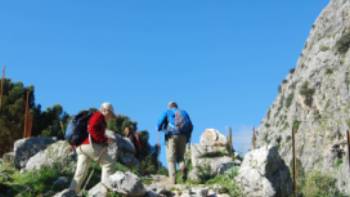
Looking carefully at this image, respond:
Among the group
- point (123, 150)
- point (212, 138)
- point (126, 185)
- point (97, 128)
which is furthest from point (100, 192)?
point (212, 138)

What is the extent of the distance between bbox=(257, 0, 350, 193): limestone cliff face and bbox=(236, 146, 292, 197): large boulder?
32.2 meters

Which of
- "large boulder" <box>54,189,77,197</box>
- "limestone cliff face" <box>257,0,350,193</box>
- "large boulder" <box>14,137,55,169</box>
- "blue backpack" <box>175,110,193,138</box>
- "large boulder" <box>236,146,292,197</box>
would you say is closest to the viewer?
"large boulder" <box>54,189,77,197</box>

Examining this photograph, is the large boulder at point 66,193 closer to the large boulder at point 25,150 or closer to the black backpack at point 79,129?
the black backpack at point 79,129

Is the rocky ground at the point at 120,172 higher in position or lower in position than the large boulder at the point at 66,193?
higher

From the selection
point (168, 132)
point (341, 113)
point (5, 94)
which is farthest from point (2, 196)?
point (341, 113)

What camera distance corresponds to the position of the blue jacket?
44.6ft

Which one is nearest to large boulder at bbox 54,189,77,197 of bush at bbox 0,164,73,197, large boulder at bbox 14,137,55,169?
bush at bbox 0,164,73,197

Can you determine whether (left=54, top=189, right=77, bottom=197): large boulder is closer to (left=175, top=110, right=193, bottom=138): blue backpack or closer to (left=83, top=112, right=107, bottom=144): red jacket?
(left=83, top=112, right=107, bottom=144): red jacket

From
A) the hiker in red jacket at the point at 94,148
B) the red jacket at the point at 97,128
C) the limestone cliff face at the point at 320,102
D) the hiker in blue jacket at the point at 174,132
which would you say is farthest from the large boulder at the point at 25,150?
the limestone cliff face at the point at 320,102

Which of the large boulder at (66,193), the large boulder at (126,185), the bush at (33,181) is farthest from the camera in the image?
the bush at (33,181)

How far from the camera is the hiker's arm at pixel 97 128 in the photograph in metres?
11.1

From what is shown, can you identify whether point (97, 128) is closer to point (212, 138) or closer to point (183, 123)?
point (183, 123)

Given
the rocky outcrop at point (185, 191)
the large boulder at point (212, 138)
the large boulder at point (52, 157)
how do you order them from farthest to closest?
the large boulder at point (212, 138)
the large boulder at point (52, 157)
the rocky outcrop at point (185, 191)

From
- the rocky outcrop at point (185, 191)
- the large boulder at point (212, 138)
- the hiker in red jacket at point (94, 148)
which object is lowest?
→ the rocky outcrop at point (185, 191)
